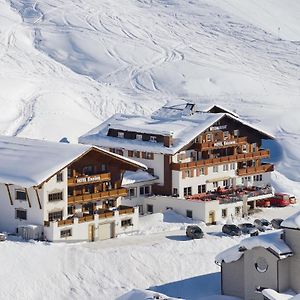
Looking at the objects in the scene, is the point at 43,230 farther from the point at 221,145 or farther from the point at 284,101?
the point at 284,101

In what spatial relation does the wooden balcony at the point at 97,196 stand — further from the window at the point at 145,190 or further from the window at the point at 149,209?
the window at the point at 145,190

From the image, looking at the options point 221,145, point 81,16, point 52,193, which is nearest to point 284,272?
point 52,193

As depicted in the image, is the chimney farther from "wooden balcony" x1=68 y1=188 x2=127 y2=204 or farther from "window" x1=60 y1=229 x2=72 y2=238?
"window" x1=60 y1=229 x2=72 y2=238

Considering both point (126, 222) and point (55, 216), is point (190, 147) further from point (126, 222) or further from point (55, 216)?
point (55, 216)

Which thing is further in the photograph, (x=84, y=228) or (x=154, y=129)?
(x=154, y=129)

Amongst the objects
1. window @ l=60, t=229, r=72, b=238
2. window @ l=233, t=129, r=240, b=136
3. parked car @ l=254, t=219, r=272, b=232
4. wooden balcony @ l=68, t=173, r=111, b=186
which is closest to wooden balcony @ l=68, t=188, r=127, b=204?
wooden balcony @ l=68, t=173, r=111, b=186

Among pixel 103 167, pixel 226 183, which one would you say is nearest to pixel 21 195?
pixel 103 167

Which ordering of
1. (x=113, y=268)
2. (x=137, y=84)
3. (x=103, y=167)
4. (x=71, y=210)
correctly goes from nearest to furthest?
(x=113, y=268), (x=71, y=210), (x=103, y=167), (x=137, y=84)

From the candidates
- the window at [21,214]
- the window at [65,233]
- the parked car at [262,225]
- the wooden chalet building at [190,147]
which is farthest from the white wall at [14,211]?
the parked car at [262,225]
